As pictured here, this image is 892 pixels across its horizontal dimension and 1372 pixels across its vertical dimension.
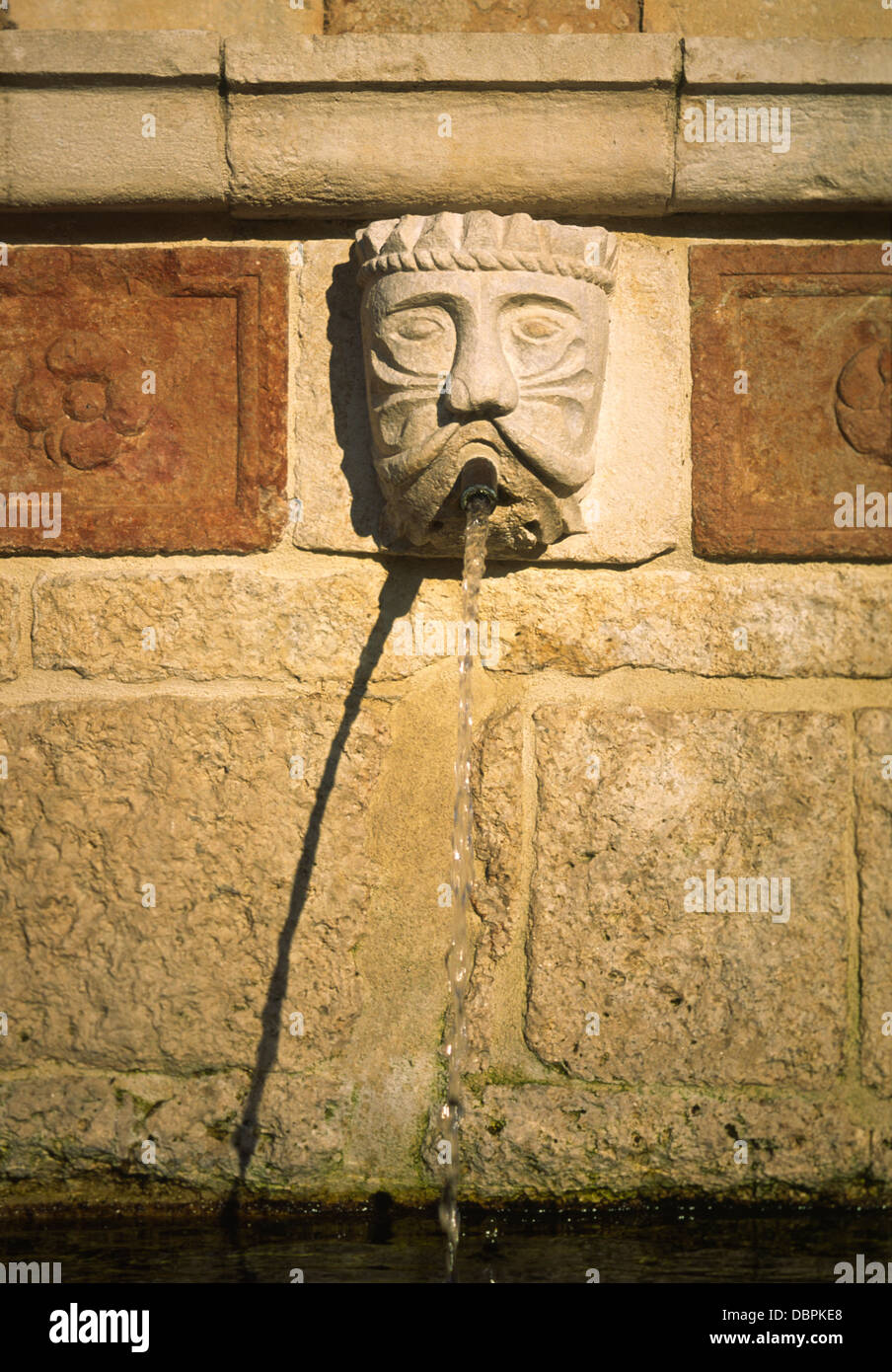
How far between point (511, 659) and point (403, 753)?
23 cm

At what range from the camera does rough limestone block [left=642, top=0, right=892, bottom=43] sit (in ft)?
6.97

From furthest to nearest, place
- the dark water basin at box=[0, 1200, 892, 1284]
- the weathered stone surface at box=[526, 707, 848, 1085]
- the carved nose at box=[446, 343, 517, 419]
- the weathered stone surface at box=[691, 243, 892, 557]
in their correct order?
the weathered stone surface at box=[691, 243, 892, 557] → the weathered stone surface at box=[526, 707, 848, 1085] → the carved nose at box=[446, 343, 517, 419] → the dark water basin at box=[0, 1200, 892, 1284]

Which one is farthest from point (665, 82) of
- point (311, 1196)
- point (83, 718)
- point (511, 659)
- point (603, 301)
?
point (311, 1196)

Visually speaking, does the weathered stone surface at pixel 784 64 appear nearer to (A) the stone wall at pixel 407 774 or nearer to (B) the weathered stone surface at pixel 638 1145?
(A) the stone wall at pixel 407 774

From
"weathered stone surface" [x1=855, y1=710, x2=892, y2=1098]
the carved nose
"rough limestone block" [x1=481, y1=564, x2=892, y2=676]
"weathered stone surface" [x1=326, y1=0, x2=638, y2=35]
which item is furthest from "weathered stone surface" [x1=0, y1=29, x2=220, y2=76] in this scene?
"weathered stone surface" [x1=855, y1=710, x2=892, y2=1098]

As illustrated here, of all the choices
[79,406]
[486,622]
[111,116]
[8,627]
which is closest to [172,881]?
[8,627]

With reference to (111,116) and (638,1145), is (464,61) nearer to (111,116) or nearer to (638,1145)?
(111,116)

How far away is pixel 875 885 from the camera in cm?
207

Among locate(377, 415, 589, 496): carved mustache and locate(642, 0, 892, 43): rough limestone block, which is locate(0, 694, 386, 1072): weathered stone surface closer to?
locate(377, 415, 589, 496): carved mustache

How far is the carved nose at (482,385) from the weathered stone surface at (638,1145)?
1.05 m

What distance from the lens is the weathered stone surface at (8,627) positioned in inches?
82.2

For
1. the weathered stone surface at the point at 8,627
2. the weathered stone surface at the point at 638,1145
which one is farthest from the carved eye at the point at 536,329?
the weathered stone surface at the point at 638,1145

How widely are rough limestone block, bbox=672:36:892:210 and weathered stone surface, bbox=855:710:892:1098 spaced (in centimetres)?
85

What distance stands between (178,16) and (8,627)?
1.03 meters
